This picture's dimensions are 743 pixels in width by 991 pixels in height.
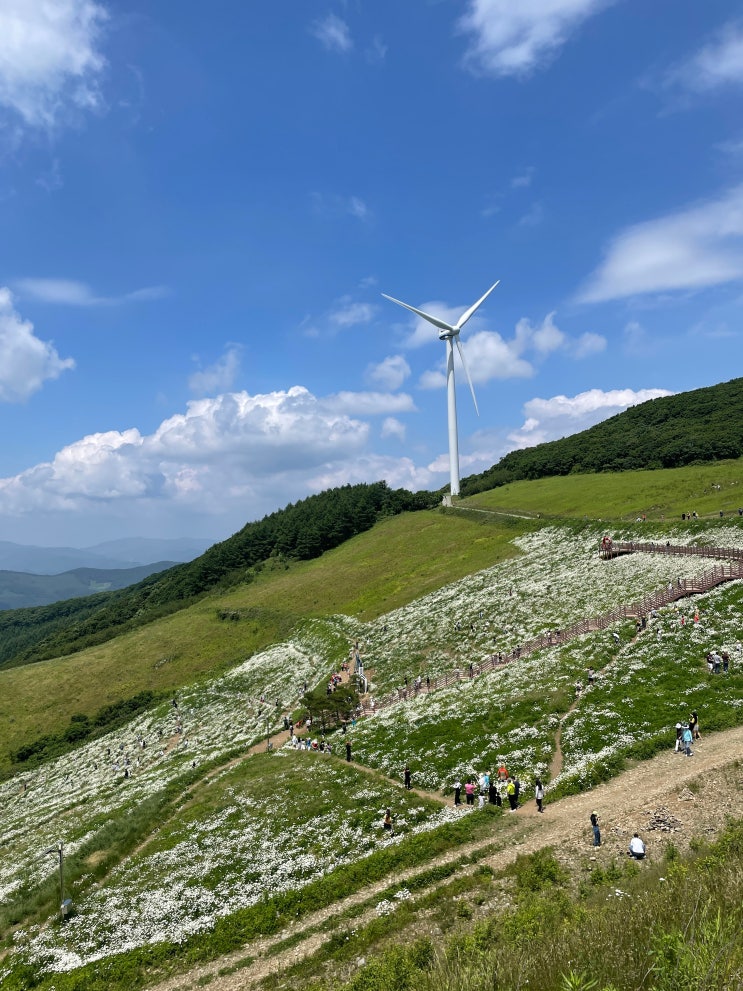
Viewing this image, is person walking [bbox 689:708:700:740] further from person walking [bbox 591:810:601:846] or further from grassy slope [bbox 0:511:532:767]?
grassy slope [bbox 0:511:532:767]

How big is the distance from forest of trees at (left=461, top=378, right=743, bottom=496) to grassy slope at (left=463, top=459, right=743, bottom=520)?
27.9 ft

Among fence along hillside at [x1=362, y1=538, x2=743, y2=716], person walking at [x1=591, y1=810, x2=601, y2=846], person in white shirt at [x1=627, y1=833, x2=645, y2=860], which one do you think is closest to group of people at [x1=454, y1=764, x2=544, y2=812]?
person walking at [x1=591, y1=810, x2=601, y2=846]

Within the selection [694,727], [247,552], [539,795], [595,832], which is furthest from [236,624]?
[595,832]

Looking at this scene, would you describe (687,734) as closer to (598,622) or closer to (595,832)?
(595,832)

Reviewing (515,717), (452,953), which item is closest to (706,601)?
(515,717)

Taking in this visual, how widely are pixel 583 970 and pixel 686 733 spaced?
2386 centimetres

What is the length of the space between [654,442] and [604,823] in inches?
5646

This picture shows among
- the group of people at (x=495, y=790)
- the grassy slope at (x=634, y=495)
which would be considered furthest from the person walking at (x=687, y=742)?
the grassy slope at (x=634, y=495)

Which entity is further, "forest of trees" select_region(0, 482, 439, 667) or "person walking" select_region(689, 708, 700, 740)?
"forest of trees" select_region(0, 482, 439, 667)

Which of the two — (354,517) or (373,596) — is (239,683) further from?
(354,517)

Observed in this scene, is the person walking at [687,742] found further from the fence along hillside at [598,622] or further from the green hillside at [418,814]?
the fence along hillside at [598,622]

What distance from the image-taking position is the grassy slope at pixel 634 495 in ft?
285

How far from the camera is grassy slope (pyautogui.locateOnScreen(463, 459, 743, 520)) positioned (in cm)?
8693

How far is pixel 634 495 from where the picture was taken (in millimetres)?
106562
